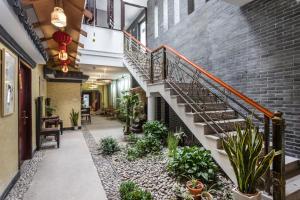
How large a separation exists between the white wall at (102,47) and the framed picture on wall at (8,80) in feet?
14.3

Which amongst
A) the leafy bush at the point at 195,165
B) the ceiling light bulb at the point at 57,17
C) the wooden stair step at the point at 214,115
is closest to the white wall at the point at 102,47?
the ceiling light bulb at the point at 57,17

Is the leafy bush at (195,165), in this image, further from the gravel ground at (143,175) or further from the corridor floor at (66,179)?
the corridor floor at (66,179)

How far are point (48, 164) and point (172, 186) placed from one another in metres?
2.65

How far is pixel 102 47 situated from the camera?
754 centimetres

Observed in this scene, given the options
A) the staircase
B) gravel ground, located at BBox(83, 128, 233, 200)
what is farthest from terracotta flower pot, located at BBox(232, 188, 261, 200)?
gravel ground, located at BBox(83, 128, 233, 200)

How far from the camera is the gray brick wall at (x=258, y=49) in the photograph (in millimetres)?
3041

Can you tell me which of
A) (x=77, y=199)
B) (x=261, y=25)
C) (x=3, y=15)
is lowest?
(x=77, y=199)

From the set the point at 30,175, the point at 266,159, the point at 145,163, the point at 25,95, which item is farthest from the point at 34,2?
the point at 266,159

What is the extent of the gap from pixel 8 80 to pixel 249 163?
3.33 m

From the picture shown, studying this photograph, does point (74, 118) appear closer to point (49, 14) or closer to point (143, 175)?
point (49, 14)

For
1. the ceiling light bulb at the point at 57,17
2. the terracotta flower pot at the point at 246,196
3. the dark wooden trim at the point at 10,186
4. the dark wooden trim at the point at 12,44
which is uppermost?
the ceiling light bulb at the point at 57,17

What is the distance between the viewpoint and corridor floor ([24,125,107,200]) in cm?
265

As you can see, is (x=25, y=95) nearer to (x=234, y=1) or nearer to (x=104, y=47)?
(x=104, y=47)

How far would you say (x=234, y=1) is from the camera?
146 inches
